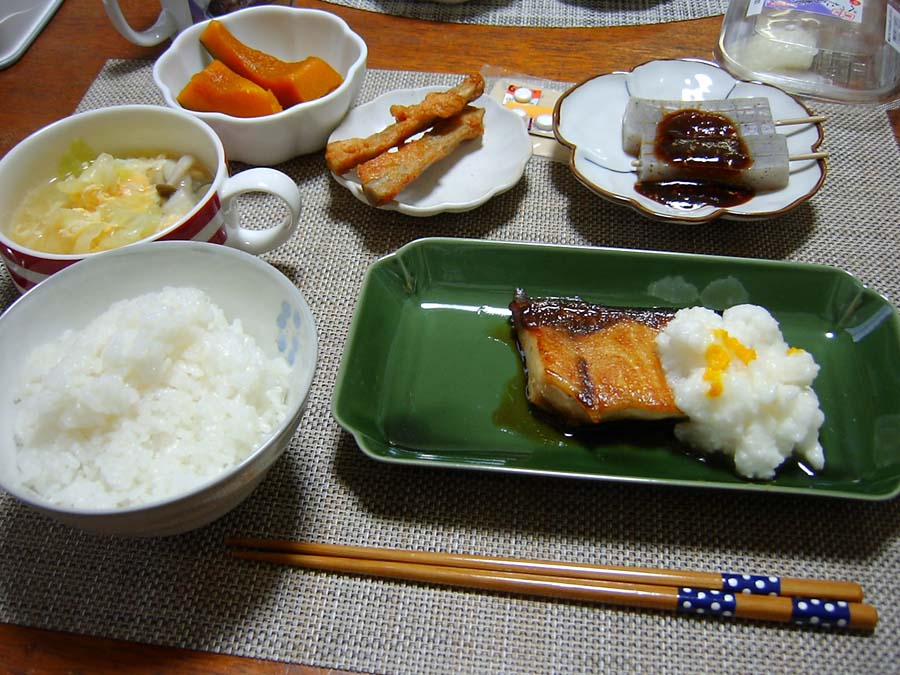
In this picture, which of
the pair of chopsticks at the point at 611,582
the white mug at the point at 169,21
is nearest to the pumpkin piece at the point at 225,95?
the white mug at the point at 169,21

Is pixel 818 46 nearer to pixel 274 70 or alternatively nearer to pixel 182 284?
pixel 274 70

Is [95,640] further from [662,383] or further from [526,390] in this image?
[662,383]

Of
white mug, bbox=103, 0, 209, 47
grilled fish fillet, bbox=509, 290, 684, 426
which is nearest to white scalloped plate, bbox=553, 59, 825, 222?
grilled fish fillet, bbox=509, 290, 684, 426

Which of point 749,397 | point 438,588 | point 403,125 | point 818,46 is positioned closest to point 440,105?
point 403,125

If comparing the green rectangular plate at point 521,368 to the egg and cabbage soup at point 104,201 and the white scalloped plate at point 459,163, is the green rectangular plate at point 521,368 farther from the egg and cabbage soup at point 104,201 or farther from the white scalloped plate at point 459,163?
the egg and cabbage soup at point 104,201

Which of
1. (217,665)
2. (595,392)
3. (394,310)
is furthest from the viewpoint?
(394,310)

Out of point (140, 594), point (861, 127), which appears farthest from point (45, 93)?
point (861, 127)
